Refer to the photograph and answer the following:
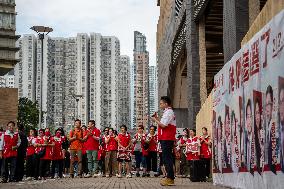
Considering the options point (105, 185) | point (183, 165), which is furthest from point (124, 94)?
point (105, 185)

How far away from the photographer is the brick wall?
4866 cm

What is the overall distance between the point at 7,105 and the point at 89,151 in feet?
101

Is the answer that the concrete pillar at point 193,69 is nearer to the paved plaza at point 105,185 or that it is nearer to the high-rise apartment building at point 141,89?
the paved plaza at point 105,185

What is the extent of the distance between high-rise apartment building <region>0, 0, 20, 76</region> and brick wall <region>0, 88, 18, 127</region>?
2.58 meters

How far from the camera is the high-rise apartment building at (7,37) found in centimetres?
5025

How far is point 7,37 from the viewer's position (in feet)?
167

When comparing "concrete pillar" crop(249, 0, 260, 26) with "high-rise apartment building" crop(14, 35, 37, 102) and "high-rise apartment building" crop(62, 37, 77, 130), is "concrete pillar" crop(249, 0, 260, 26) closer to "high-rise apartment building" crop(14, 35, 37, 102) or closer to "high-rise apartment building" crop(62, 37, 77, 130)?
"high-rise apartment building" crop(14, 35, 37, 102)

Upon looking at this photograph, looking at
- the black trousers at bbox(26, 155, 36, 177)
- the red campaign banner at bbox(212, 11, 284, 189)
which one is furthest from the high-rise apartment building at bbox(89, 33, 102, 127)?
the red campaign banner at bbox(212, 11, 284, 189)

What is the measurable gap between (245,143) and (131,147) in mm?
11231

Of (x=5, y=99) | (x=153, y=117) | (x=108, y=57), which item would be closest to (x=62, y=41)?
(x=108, y=57)

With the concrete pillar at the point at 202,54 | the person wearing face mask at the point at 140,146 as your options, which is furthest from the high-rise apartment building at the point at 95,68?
the person wearing face mask at the point at 140,146

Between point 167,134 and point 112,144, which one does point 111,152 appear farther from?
point 167,134

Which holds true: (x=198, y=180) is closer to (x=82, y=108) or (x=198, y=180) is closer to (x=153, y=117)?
(x=153, y=117)

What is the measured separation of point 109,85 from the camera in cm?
9481
